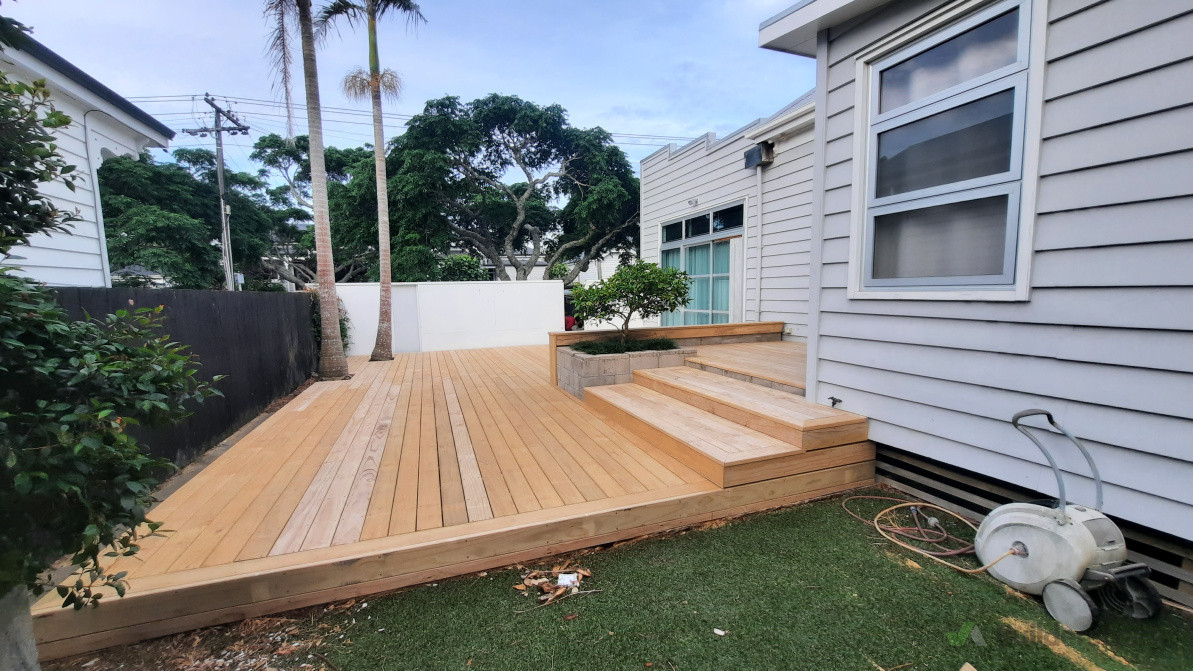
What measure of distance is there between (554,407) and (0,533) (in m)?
3.31

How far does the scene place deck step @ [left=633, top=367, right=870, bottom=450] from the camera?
246 cm

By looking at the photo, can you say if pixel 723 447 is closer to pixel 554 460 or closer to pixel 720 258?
pixel 554 460

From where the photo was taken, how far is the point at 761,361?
4.09m

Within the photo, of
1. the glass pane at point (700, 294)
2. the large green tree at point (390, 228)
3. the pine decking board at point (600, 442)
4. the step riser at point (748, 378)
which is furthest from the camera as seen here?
the large green tree at point (390, 228)

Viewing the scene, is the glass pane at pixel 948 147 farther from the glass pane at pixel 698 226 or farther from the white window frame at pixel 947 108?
the glass pane at pixel 698 226

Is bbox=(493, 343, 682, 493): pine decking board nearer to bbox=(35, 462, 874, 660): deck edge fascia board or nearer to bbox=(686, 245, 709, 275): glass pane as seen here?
bbox=(35, 462, 874, 660): deck edge fascia board

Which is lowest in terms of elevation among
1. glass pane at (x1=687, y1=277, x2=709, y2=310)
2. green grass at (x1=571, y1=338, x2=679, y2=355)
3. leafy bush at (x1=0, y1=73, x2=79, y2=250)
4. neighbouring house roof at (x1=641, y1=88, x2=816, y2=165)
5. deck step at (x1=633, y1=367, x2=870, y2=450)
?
deck step at (x1=633, y1=367, x2=870, y2=450)

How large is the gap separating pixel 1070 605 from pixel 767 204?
4.80 metres

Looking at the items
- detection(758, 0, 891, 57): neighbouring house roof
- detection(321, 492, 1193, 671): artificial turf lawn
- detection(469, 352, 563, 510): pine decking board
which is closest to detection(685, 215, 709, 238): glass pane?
detection(758, 0, 891, 57): neighbouring house roof

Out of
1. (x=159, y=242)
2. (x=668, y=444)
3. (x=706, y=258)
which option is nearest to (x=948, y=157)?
(x=668, y=444)

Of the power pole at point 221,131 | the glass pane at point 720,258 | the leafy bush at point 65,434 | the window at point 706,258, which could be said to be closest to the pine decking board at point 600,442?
the leafy bush at point 65,434

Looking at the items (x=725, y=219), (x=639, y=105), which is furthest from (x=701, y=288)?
(x=639, y=105)

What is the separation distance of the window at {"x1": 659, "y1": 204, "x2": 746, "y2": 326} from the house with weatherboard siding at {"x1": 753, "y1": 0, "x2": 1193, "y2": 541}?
3455 millimetres

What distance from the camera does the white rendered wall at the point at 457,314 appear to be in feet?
28.4
